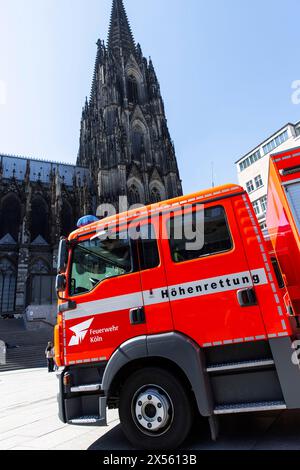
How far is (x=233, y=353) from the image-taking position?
3.55 meters

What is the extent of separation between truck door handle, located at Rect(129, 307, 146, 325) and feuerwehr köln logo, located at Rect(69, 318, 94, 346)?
2.02 ft

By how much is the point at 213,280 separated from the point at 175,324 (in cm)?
72

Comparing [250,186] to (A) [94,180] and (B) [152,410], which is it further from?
(B) [152,410]

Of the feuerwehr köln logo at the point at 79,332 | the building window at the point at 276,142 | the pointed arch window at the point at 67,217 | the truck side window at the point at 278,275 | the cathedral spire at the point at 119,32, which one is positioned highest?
the cathedral spire at the point at 119,32

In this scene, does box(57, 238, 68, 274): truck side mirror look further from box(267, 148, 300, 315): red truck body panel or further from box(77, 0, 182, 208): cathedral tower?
box(77, 0, 182, 208): cathedral tower

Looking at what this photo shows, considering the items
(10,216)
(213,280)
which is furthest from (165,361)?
(10,216)

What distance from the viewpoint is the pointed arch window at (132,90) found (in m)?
42.9

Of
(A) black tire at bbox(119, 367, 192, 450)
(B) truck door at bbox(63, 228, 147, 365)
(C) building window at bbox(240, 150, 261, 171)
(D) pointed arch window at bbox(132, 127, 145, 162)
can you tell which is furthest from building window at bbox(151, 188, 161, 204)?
(A) black tire at bbox(119, 367, 192, 450)

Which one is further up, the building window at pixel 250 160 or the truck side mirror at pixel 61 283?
the building window at pixel 250 160

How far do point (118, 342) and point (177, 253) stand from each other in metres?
1.38

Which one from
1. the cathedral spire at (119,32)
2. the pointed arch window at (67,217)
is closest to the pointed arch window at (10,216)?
the pointed arch window at (67,217)

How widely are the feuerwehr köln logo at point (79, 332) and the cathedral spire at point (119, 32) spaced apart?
51.4 metres

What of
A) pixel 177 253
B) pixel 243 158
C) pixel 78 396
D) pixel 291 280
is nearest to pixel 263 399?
pixel 291 280

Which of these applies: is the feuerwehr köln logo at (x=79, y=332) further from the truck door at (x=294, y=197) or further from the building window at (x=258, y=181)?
the building window at (x=258, y=181)
